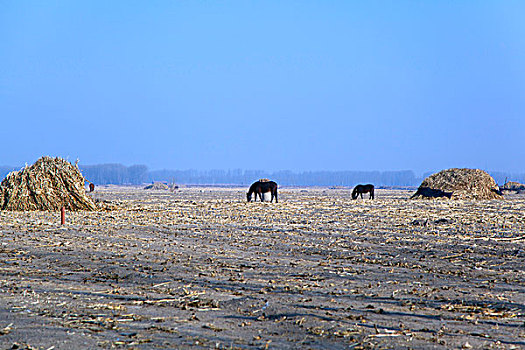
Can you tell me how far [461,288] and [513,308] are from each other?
1.61 meters

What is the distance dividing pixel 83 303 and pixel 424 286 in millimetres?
6011

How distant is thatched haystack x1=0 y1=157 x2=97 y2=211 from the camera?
30000mm

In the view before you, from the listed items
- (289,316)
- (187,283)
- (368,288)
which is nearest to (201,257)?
(187,283)

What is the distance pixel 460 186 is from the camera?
176ft

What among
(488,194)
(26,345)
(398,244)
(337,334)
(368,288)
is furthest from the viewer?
(488,194)

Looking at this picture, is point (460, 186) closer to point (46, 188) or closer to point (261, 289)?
point (46, 188)

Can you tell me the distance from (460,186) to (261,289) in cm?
4802

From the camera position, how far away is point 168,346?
6.32 m

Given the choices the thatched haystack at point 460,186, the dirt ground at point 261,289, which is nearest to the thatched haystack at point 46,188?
the dirt ground at point 261,289

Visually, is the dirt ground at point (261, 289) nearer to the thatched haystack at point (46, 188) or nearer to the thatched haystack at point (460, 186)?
the thatched haystack at point (46, 188)

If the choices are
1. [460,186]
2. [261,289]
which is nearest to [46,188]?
[261,289]

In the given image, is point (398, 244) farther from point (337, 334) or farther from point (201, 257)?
point (337, 334)

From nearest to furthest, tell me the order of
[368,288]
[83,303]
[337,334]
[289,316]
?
1. [337,334]
2. [289,316]
3. [83,303]
4. [368,288]

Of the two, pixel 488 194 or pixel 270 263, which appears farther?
pixel 488 194
